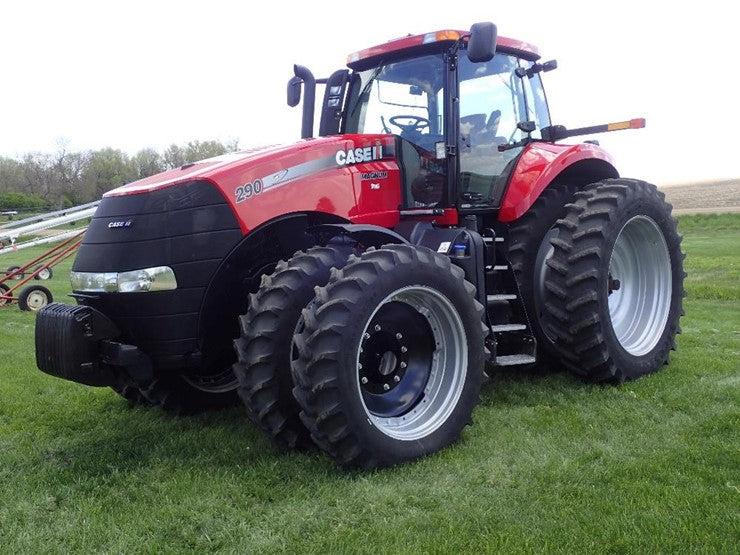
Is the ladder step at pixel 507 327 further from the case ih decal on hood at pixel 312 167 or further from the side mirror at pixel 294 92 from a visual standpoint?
the side mirror at pixel 294 92

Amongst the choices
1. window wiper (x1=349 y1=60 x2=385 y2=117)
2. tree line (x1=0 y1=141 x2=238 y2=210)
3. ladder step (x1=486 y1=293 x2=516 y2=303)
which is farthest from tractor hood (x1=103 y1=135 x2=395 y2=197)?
tree line (x1=0 y1=141 x2=238 y2=210)

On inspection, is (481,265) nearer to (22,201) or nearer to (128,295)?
(128,295)

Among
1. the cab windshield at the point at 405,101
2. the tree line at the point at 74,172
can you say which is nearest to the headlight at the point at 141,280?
the cab windshield at the point at 405,101

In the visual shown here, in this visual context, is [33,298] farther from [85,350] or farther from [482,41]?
[482,41]

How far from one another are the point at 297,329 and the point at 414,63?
250 cm

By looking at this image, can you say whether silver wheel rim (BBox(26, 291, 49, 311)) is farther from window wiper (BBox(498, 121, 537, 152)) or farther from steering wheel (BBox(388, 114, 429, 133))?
window wiper (BBox(498, 121, 537, 152))

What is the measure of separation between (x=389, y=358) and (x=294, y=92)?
2.65 meters

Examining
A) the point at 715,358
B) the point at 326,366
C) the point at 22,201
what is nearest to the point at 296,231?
the point at 326,366

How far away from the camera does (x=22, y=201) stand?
42.3 meters

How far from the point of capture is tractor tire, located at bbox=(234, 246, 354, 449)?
3.85 m

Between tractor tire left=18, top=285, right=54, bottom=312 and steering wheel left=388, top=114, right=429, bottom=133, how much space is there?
8521mm

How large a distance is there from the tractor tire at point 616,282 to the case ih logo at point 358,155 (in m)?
1.47

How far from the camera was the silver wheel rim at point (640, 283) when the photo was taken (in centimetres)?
608

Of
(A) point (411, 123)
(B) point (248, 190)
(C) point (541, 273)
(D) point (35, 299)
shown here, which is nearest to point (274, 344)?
(B) point (248, 190)
